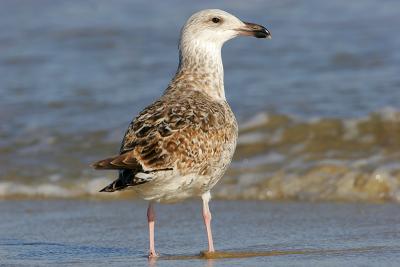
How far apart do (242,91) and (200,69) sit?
4.71m

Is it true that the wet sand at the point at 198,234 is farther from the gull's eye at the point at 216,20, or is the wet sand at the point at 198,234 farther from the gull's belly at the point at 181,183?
the gull's eye at the point at 216,20

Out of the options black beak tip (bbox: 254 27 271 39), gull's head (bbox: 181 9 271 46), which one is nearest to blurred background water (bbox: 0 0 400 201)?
black beak tip (bbox: 254 27 271 39)

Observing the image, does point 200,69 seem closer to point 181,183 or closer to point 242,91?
point 181,183

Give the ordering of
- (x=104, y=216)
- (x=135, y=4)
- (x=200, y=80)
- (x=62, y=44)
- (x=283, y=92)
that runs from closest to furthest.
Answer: (x=200, y=80) < (x=104, y=216) < (x=283, y=92) < (x=62, y=44) < (x=135, y=4)

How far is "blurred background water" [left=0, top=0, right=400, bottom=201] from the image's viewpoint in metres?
9.81

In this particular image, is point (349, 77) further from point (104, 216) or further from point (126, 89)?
point (104, 216)

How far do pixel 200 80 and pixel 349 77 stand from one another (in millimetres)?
5496

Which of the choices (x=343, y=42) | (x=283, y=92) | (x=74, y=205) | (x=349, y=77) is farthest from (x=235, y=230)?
(x=343, y=42)

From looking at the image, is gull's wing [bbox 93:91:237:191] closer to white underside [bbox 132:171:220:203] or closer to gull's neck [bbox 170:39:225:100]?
white underside [bbox 132:171:220:203]

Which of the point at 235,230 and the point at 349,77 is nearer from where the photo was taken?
the point at 235,230

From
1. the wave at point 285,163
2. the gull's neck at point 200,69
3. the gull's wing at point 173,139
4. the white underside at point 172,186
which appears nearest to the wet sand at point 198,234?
the wave at point 285,163

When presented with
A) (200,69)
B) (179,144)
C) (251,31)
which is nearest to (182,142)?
(179,144)

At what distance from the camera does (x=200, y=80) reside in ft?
25.2

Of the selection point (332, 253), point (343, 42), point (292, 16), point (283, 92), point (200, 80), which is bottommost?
point (332, 253)
